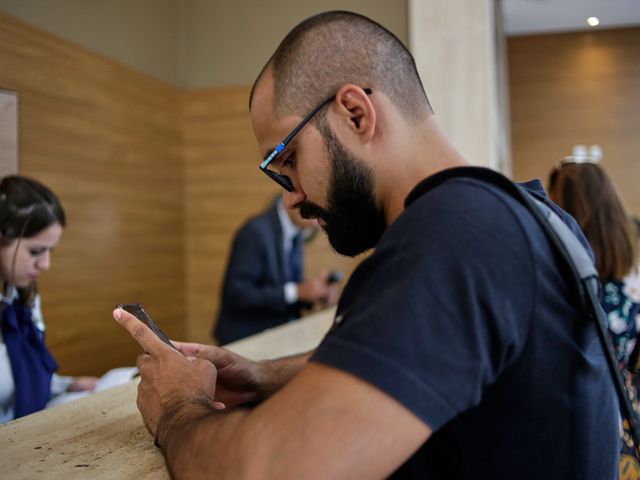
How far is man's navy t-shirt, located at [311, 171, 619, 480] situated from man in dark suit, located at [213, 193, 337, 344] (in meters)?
1.83

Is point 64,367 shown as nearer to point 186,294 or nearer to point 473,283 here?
point 186,294

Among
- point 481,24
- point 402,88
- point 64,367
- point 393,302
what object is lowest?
point 64,367

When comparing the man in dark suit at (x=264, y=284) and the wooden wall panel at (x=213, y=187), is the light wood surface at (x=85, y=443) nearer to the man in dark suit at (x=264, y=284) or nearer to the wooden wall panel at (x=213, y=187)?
the man in dark suit at (x=264, y=284)

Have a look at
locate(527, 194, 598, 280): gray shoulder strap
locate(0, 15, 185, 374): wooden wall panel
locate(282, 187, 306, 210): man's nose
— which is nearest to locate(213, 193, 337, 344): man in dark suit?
locate(0, 15, 185, 374): wooden wall panel

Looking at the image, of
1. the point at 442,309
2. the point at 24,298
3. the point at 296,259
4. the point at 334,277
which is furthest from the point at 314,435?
the point at 296,259

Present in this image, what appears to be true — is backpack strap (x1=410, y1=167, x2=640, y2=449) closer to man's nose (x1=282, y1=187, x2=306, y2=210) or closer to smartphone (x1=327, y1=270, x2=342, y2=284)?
man's nose (x1=282, y1=187, x2=306, y2=210)

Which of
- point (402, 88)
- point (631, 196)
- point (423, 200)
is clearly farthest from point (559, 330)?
point (631, 196)

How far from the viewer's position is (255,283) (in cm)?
252

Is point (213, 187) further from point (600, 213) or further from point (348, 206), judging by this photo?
point (348, 206)

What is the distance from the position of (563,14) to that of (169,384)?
3.98 metres

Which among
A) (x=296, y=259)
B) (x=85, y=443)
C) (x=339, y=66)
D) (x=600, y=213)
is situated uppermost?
(x=339, y=66)

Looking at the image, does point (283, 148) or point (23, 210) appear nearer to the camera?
point (283, 148)

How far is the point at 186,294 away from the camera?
3623mm

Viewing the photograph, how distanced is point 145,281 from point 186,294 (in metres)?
0.55
